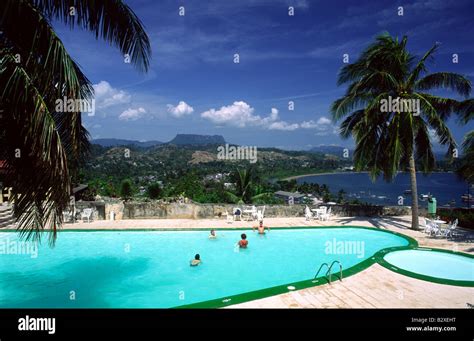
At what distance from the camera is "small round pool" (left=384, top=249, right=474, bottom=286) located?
356 inches

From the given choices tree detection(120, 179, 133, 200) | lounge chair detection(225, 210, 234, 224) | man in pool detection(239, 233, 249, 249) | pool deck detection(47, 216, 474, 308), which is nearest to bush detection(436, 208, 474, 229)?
pool deck detection(47, 216, 474, 308)

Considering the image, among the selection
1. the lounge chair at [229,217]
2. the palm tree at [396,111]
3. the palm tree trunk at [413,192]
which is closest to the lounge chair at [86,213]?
the lounge chair at [229,217]

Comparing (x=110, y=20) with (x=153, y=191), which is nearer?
(x=110, y=20)

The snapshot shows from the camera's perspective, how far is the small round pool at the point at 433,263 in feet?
29.7

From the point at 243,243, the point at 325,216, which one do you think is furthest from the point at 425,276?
the point at 325,216

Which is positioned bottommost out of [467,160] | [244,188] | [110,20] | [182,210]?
[182,210]

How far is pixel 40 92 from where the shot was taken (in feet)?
14.7

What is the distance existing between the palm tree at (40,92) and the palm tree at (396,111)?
1065 cm

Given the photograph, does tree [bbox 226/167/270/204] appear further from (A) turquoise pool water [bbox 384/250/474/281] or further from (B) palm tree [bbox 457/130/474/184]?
(A) turquoise pool water [bbox 384/250/474/281]

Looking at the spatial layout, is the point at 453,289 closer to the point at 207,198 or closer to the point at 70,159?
the point at 70,159

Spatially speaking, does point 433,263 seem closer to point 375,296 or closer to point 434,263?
point 434,263

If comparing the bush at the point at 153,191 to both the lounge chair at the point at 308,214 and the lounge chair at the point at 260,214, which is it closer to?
the lounge chair at the point at 260,214

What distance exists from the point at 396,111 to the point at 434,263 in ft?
19.0

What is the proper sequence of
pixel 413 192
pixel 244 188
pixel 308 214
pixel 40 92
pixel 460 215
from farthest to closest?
pixel 244 188
pixel 308 214
pixel 460 215
pixel 413 192
pixel 40 92
